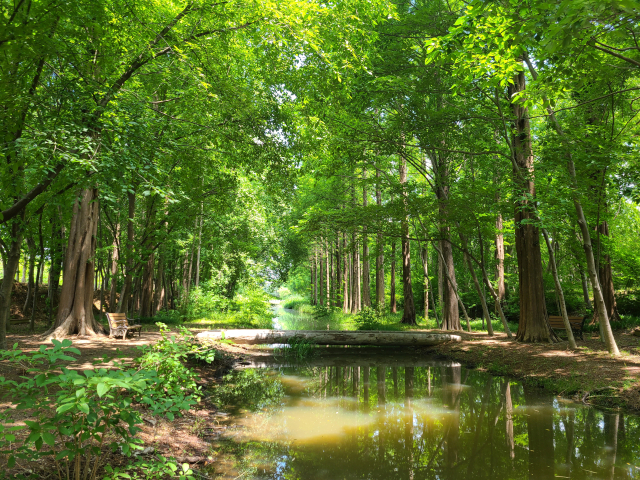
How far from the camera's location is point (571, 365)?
8.36m

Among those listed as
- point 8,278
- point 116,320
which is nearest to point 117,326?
point 116,320

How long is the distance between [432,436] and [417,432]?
0.82 ft

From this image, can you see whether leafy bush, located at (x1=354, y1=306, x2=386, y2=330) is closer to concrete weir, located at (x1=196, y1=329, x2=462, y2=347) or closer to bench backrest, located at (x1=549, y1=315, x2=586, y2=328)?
concrete weir, located at (x1=196, y1=329, x2=462, y2=347)

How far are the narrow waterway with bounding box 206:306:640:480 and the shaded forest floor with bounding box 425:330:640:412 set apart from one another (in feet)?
1.39

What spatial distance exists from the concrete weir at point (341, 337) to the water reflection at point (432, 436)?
490 centimetres

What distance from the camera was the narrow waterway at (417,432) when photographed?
4.31 meters

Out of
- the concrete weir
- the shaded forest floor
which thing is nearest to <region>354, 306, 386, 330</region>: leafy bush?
the concrete weir

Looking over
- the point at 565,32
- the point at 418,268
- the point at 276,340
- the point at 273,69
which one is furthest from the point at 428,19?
the point at 418,268

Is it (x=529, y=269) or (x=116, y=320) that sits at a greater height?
(x=529, y=269)

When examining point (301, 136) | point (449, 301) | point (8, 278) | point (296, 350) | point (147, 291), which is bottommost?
point (296, 350)

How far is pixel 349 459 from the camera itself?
459cm

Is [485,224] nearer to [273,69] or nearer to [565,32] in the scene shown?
[273,69]

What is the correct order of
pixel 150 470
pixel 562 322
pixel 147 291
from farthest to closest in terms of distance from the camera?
pixel 147 291, pixel 562 322, pixel 150 470

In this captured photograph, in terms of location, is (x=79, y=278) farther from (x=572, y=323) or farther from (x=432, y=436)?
Answer: (x=572, y=323)
